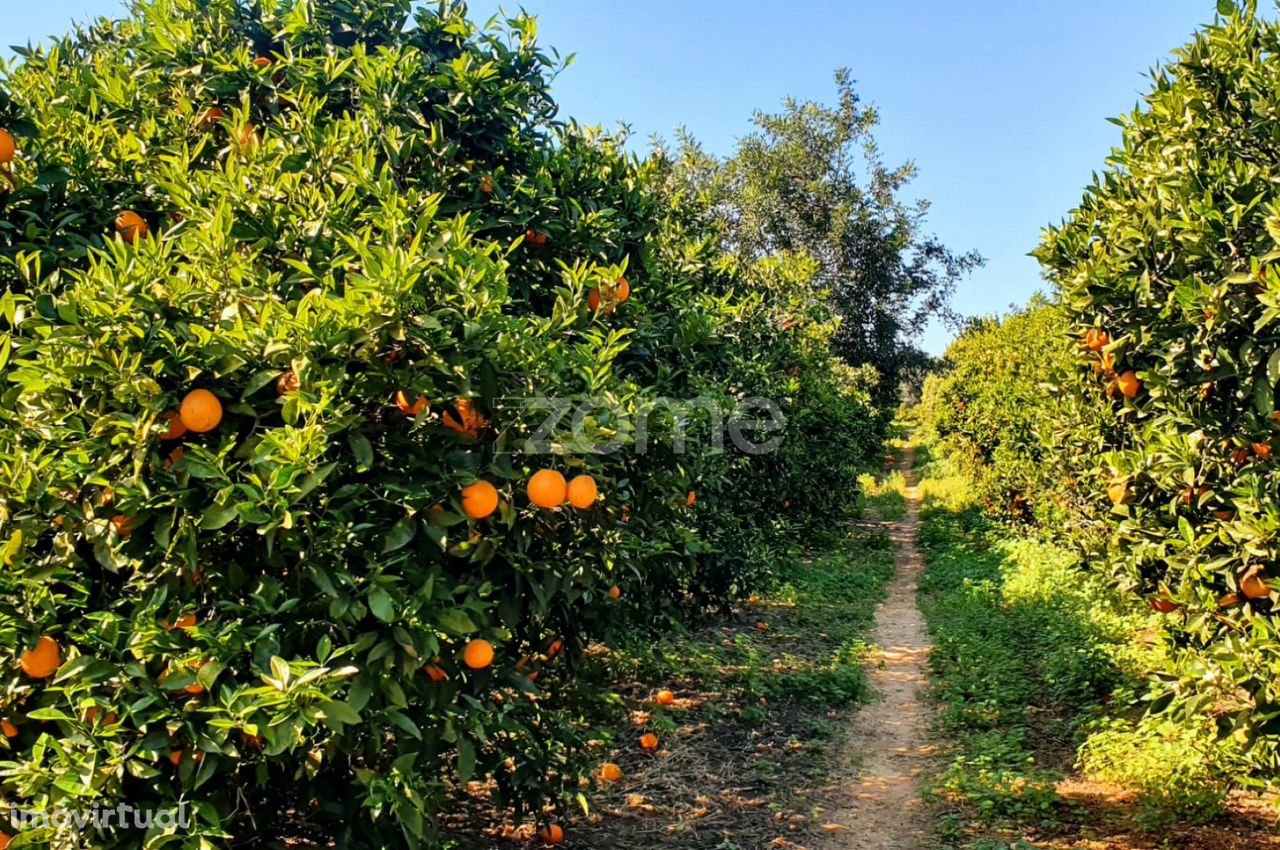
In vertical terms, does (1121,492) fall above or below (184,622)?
above

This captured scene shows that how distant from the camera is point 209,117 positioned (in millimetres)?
3357

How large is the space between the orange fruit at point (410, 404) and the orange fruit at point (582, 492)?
1.40 ft

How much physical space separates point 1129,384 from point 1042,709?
9.20 feet

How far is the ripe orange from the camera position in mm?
1982

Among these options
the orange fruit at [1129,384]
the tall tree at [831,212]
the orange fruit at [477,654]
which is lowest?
the orange fruit at [477,654]

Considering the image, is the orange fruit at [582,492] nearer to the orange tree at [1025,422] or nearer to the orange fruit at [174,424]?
the orange fruit at [174,424]

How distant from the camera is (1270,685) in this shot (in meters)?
2.52

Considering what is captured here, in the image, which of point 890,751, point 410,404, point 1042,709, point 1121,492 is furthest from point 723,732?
point 410,404

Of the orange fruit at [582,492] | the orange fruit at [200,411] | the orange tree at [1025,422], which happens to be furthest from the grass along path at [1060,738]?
the orange fruit at [200,411]

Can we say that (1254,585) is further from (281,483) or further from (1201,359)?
(281,483)

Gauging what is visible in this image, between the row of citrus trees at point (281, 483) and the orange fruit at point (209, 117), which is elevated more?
the orange fruit at point (209, 117)

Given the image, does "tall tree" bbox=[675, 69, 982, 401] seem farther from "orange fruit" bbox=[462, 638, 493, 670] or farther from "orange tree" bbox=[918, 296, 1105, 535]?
"orange fruit" bbox=[462, 638, 493, 670]

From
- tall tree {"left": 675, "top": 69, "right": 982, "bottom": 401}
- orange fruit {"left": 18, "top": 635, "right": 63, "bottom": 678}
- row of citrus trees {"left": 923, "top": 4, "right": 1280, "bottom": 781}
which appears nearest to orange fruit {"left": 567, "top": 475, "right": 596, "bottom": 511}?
orange fruit {"left": 18, "top": 635, "right": 63, "bottom": 678}

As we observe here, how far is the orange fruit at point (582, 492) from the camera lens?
83.3 inches
